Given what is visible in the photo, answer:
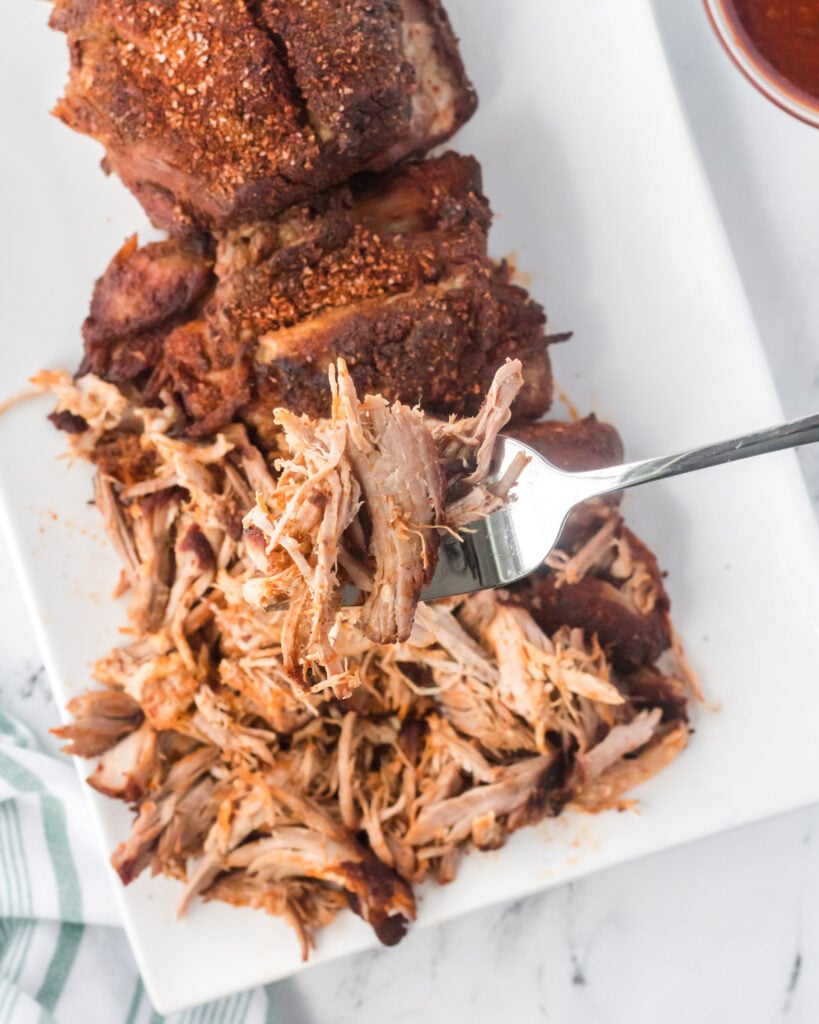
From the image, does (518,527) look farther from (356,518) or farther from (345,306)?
(345,306)

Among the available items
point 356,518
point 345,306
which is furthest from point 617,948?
point 345,306

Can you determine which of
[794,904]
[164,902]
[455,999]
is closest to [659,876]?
[794,904]

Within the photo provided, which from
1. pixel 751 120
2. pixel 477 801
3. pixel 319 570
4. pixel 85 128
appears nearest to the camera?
pixel 319 570

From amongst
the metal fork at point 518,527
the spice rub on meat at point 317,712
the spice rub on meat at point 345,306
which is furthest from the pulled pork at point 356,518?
the spice rub on meat at point 317,712

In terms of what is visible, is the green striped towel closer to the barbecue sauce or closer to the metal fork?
the metal fork

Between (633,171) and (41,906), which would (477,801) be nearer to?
(41,906)

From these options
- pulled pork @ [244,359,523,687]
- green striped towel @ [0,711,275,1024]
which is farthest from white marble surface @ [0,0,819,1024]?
pulled pork @ [244,359,523,687]
